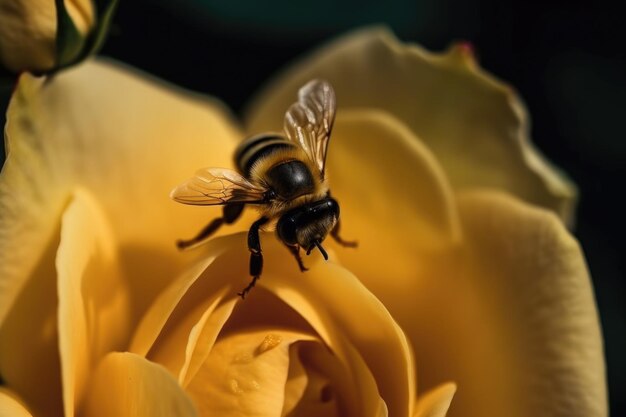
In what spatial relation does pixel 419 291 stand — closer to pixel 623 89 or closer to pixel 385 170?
pixel 385 170

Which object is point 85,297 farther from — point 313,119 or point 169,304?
point 313,119

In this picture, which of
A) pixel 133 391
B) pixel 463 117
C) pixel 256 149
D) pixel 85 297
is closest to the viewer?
pixel 133 391

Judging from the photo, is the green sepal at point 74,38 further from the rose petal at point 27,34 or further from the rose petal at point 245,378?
the rose petal at point 245,378

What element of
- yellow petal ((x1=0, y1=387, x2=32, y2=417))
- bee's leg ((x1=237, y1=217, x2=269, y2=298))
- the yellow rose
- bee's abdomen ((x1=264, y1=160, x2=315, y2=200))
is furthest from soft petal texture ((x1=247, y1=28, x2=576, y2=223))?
yellow petal ((x1=0, y1=387, x2=32, y2=417))

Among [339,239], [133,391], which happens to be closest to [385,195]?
[339,239]

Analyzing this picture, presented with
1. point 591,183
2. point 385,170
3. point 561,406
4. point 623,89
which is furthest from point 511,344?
point 623,89

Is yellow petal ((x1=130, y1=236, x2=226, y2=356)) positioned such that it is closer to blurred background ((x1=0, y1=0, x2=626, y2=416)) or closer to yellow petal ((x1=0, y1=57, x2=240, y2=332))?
yellow petal ((x1=0, y1=57, x2=240, y2=332))

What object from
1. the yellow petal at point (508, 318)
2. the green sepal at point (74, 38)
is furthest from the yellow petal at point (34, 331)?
the yellow petal at point (508, 318)
